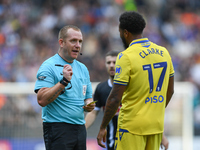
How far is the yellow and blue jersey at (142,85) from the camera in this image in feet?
14.8

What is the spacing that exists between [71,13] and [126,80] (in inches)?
534

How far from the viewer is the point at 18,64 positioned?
14.9 metres

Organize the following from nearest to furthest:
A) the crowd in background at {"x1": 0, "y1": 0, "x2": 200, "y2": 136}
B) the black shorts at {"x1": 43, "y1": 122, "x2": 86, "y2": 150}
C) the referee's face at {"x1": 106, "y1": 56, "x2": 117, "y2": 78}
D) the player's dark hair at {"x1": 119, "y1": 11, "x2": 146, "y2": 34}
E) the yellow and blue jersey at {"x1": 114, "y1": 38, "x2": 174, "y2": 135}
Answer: the yellow and blue jersey at {"x1": 114, "y1": 38, "x2": 174, "y2": 135}, the player's dark hair at {"x1": 119, "y1": 11, "x2": 146, "y2": 34}, the black shorts at {"x1": 43, "y1": 122, "x2": 86, "y2": 150}, the referee's face at {"x1": 106, "y1": 56, "x2": 117, "y2": 78}, the crowd in background at {"x1": 0, "y1": 0, "x2": 200, "y2": 136}

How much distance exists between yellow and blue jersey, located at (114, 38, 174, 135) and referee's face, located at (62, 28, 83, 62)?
27.1 inches

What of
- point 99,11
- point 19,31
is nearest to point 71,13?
point 99,11

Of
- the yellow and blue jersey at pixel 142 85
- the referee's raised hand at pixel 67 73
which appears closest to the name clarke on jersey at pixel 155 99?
the yellow and blue jersey at pixel 142 85

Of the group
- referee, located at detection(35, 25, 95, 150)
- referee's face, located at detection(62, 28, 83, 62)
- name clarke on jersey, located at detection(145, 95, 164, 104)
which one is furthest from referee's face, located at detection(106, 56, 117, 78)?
name clarke on jersey, located at detection(145, 95, 164, 104)

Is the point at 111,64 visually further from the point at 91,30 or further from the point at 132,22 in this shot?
the point at 91,30

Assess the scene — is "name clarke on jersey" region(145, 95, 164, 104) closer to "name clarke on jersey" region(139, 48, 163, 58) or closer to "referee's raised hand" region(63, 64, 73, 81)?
"name clarke on jersey" region(139, 48, 163, 58)

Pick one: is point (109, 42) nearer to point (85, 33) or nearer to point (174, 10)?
point (85, 33)

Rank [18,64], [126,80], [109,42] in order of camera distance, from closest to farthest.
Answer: [126,80] → [18,64] → [109,42]

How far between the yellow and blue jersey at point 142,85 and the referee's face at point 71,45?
2.26ft

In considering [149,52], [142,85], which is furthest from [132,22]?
[142,85]

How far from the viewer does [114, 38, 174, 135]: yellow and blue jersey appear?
451 centimetres
